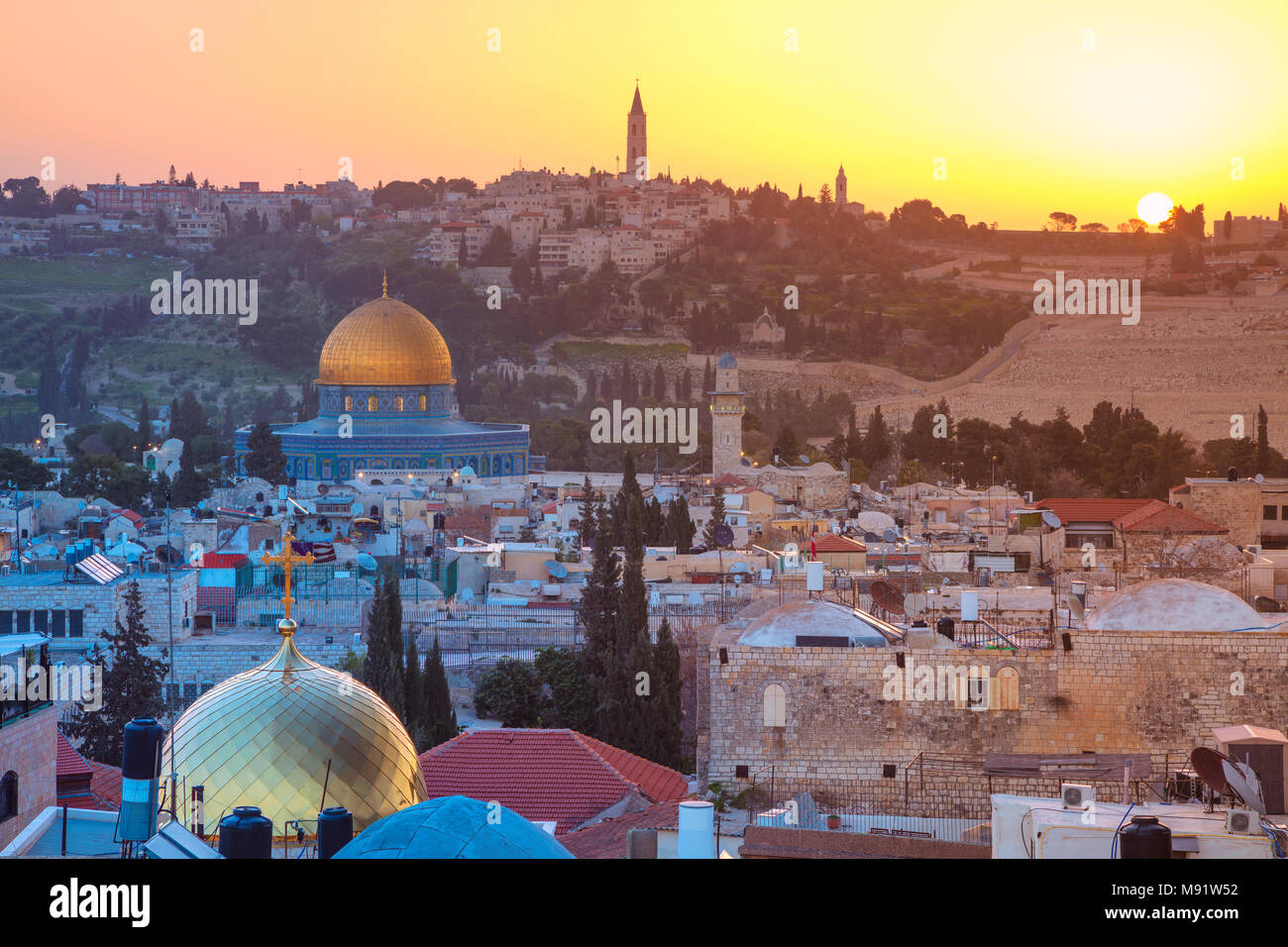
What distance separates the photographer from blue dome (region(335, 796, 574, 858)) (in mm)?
4566

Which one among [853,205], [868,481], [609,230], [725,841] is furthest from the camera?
[853,205]

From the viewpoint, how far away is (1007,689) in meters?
8.16

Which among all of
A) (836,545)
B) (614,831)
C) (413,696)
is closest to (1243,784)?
(614,831)

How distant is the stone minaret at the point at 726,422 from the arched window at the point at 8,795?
81.4ft

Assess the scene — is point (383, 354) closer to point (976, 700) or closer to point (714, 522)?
point (714, 522)

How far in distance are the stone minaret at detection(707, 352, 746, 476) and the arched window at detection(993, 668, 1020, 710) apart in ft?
75.1

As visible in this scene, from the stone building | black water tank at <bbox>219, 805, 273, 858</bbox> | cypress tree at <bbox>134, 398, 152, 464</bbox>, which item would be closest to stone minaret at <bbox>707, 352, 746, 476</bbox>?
cypress tree at <bbox>134, 398, 152, 464</bbox>

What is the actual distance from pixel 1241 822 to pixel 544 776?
5.45 meters

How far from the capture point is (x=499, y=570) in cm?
1998

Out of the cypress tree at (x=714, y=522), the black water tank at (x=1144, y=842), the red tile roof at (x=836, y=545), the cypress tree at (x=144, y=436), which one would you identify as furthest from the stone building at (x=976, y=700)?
the cypress tree at (x=144, y=436)

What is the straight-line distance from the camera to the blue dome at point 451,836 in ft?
15.0
